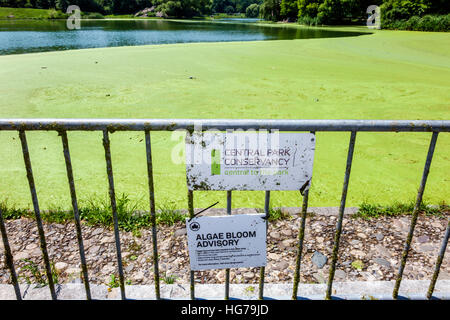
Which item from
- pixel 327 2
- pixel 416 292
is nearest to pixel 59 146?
pixel 416 292

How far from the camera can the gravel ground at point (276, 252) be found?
1.66 m

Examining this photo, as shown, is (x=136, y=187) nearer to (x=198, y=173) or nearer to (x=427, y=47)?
(x=198, y=173)

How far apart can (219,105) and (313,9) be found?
38.2 m

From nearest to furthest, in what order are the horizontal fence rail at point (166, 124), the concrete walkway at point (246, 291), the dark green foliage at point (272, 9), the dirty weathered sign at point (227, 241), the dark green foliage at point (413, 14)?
the horizontal fence rail at point (166, 124)
the dirty weathered sign at point (227, 241)
the concrete walkway at point (246, 291)
the dark green foliage at point (413, 14)
the dark green foliage at point (272, 9)

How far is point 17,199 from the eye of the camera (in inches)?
93.3

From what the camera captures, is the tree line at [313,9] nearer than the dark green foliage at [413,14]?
No

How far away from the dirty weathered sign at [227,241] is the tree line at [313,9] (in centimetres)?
2516

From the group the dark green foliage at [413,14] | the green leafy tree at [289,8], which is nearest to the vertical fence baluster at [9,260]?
the dark green foliage at [413,14]

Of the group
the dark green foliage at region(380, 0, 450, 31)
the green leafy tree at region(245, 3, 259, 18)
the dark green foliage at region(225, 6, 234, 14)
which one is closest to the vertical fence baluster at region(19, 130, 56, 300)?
the dark green foliage at region(380, 0, 450, 31)

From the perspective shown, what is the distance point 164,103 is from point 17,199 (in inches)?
103

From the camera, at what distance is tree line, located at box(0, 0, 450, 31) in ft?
80.4

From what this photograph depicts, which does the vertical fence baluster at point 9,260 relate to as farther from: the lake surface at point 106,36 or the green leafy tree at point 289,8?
the green leafy tree at point 289,8

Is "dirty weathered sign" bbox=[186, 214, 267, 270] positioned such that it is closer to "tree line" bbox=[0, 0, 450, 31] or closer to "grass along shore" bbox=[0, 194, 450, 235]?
"grass along shore" bbox=[0, 194, 450, 235]
